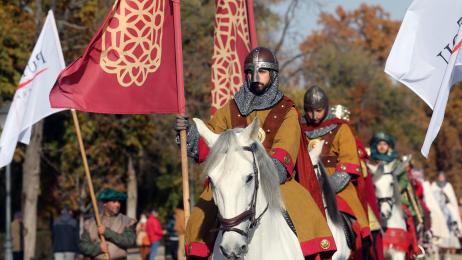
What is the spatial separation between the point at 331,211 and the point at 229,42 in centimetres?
302

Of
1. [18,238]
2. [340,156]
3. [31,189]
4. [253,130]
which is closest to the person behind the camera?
[253,130]

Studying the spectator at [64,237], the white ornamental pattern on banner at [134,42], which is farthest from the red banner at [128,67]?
the spectator at [64,237]

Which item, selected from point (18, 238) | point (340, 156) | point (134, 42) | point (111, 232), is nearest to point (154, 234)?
point (18, 238)

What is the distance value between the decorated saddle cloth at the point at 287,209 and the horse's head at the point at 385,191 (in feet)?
26.0

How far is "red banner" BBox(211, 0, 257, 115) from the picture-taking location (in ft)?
49.5

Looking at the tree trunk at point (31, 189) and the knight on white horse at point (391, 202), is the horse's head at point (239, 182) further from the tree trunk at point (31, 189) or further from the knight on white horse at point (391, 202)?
the tree trunk at point (31, 189)

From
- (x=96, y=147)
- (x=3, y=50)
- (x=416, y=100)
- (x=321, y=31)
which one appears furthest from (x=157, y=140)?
(x=321, y=31)

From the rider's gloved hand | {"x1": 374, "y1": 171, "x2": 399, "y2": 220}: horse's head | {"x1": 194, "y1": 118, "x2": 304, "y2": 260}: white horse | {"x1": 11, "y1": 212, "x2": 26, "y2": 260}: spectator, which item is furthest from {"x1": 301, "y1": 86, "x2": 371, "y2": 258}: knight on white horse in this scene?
{"x1": 11, "y1": 212, "x2": 26, "y2": 260}: spectator

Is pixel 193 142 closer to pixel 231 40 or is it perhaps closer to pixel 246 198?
pixel 246 198

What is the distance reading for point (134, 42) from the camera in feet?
40.2

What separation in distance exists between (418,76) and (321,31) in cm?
8279

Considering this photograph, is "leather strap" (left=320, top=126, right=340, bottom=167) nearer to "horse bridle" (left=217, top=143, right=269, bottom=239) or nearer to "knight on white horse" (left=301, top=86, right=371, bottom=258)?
"knight on white horse" (left=301, top=86, right=371, bottom=258)

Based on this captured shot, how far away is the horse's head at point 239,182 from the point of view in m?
8.59

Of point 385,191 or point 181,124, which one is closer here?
point 181,124
